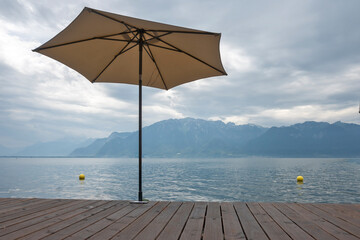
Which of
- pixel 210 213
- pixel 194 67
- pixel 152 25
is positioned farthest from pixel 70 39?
pixel 210 213

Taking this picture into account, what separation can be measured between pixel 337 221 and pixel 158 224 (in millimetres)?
2197

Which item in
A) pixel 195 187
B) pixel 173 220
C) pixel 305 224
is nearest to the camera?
pixel 305 224

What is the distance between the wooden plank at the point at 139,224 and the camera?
2624mm

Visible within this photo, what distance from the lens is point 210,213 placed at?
11.9 ft

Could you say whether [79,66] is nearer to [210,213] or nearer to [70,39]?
[70,39]

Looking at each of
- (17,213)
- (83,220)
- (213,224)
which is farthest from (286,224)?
(17,213)

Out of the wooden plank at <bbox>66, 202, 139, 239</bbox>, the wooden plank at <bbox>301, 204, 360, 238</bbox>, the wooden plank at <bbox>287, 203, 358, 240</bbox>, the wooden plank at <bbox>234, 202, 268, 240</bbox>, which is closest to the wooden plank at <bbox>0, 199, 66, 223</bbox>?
the wooden plank at <bbox>66, 202, 139, 239</bbox>

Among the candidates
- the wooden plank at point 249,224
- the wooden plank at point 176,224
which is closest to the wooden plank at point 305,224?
the wooden plank at point 249,224

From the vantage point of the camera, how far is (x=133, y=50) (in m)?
5.26

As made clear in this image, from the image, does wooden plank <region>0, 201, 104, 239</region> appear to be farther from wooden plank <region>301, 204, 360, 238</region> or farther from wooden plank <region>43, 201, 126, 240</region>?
wooden plank <region>301, 204, 360, 238</region>

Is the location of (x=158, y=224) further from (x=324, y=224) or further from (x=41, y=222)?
(x=324, y=224)

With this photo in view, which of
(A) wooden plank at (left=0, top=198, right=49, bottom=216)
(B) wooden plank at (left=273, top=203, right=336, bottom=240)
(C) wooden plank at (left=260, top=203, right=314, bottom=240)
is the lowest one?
(B) wooden plank at (left=273, top=203, right=336, bottom=240)

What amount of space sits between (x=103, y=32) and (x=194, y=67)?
1907 mm

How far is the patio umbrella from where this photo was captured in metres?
3.95
